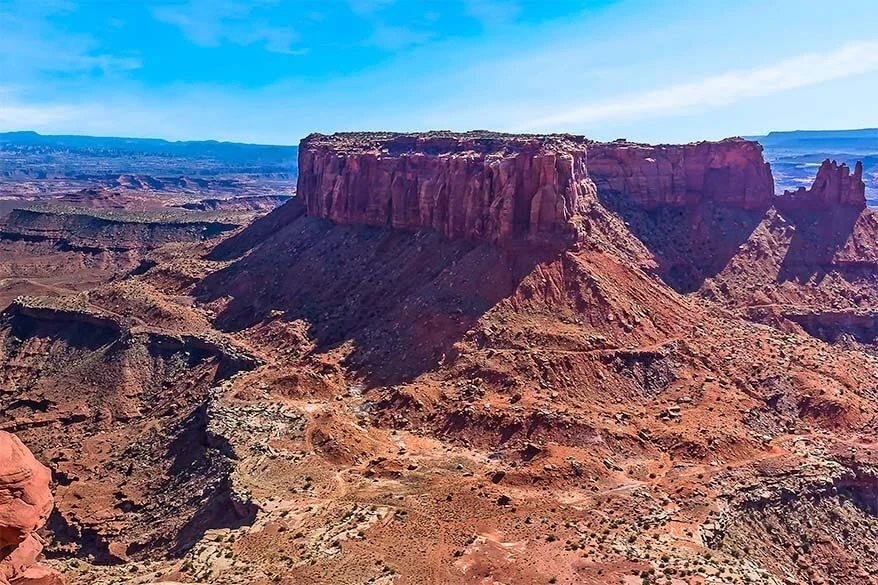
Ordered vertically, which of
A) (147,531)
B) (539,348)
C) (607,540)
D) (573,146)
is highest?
(573,146)

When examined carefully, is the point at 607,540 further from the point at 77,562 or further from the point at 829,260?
the point at 829,260

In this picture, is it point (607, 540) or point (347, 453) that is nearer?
point (607, 540)

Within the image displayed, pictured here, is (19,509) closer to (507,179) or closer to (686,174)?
(507,179)

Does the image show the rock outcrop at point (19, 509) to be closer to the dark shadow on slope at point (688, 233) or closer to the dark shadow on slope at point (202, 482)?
the dark shadow on slope at point (202, 482)

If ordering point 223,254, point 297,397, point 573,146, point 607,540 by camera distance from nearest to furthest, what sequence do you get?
point 607,540 < point 297,397 < point 573,146 < point 223,254

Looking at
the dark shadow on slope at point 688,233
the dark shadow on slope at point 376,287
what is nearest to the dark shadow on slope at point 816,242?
the dark shadow on slope at point 688,233

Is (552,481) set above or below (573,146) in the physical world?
below

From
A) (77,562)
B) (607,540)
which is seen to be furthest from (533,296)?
(77,562)

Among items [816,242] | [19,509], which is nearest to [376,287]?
[816,242]
